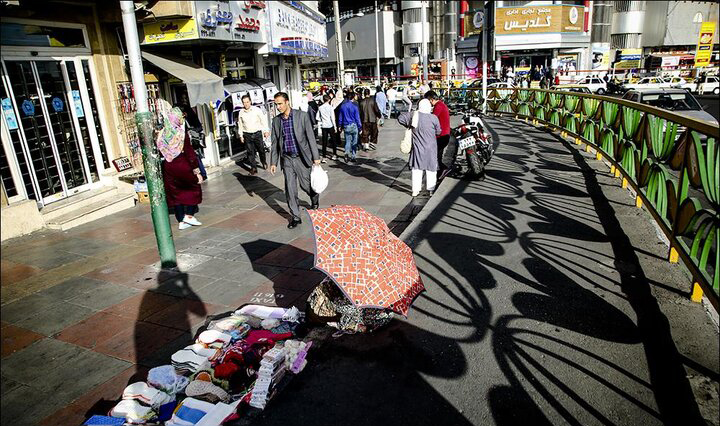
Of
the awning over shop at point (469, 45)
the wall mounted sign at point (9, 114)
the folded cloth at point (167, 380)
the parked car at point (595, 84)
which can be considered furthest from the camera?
the awning over shop at point (469, 45)

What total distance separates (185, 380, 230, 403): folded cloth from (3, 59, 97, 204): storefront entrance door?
6513 millimetres

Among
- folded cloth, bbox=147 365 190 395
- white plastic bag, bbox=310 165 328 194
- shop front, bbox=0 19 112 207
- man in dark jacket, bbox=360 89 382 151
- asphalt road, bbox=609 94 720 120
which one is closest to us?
folded cloth, bbox=147 365 190 395

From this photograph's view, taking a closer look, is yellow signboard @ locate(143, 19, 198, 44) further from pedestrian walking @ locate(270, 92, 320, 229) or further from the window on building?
pedestrian walking @ locate(270, 92, 320, 229)

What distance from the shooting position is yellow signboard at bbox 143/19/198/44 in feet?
31.8

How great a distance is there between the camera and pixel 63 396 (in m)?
3.61

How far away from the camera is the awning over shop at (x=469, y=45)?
155 ft

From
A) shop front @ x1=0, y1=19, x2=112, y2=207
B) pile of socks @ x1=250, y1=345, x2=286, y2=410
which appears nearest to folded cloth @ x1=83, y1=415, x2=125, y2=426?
pile of socks @ x1=250, y1=345, x2=286, y2=410

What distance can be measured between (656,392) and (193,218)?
674 cm

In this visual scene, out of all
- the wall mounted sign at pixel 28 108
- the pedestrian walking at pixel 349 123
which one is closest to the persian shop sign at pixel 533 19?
the pedestrian walking at pixel 349 123

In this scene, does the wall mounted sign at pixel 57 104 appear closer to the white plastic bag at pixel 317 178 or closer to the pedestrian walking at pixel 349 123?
the white plastic bag at pixel 317 178

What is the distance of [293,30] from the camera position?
53.8 feet

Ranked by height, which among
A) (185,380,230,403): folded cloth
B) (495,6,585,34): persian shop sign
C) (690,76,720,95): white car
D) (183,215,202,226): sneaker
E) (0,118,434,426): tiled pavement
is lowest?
(690,76,720,95): white car

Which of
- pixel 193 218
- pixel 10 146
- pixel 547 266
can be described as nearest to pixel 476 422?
pixel 547 266

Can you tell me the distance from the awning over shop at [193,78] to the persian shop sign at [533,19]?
38.3 metres
